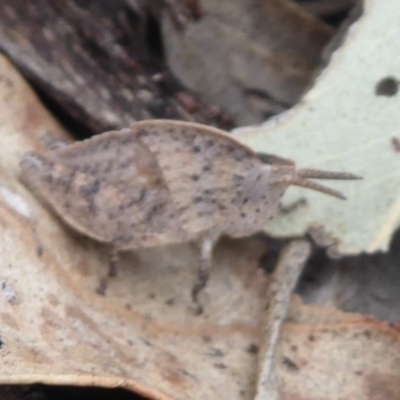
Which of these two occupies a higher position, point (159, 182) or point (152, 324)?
point (159, 182)

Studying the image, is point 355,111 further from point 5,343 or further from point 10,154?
point 5,343

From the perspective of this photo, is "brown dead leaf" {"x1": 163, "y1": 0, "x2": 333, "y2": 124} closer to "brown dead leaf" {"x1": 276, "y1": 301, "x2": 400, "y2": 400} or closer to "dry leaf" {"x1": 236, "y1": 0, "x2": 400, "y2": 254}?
"dry leaf" {"x1": 236, "y1": 0, "x2": 400, "y2": 254}

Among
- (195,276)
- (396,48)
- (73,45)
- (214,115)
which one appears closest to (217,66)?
(214,115)

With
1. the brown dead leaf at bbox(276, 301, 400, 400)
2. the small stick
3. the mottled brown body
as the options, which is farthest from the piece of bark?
the brown dead leaf at bbox(276, 301, 400, 400)

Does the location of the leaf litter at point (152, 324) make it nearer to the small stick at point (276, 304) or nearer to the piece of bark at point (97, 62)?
the small stick at point (276, 304)

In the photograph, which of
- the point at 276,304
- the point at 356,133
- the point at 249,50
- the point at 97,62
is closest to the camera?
the point at 276,304

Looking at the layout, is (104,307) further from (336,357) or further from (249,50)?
(249,50)

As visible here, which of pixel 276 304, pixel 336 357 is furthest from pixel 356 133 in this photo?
pixel 336 357

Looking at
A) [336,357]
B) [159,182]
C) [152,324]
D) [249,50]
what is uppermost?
[249,50]
